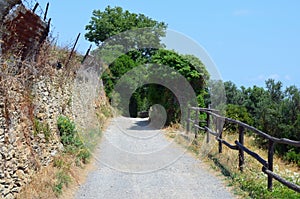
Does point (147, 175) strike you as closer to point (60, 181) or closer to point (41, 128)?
point (60, 181)

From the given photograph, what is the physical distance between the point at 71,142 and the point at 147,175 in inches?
79.1

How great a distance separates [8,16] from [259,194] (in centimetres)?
433

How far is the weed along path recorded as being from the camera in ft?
19.3

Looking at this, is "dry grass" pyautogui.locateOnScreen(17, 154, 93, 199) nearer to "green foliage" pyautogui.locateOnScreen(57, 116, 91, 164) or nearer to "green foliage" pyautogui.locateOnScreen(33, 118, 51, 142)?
"green foliage" pyautogui.locateOnScreen(57, 116, 91, 164)

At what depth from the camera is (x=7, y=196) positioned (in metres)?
4.62

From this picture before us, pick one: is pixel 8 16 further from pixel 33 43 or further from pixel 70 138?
pixel 70 138

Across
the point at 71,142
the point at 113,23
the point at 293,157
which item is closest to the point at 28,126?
the point at 71,142

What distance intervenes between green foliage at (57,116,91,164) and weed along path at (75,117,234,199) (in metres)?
0.35

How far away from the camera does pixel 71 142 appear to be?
8.20 m

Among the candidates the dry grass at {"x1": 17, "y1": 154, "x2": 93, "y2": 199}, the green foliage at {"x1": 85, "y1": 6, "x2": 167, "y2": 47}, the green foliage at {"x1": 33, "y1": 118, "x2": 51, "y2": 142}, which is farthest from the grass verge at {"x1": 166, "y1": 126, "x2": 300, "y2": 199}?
the green foliage at {"x1": 85, "y1": 6, "x2": 167, "y2": 47}

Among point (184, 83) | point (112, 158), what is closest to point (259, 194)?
point (112, 158)

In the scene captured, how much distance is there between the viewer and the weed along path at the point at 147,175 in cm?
587

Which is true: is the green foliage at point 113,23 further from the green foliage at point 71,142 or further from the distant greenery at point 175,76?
the green foliage at point 71,142

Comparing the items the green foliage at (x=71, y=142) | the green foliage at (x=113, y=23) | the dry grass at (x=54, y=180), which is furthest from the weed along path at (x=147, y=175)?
the green foliage at (x=113, y=23)
